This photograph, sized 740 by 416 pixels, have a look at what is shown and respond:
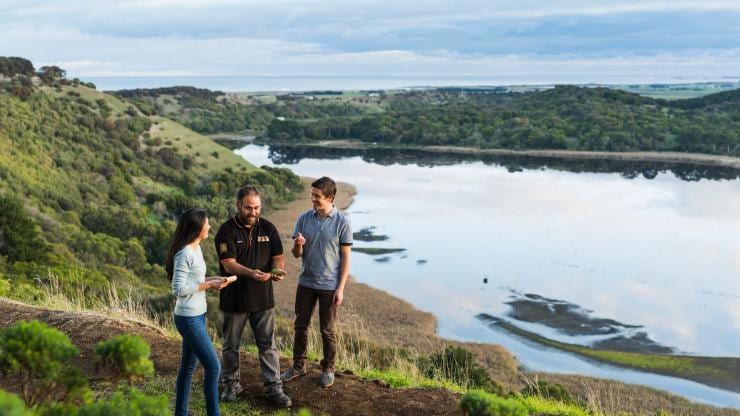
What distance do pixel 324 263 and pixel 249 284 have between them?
0.76 metres

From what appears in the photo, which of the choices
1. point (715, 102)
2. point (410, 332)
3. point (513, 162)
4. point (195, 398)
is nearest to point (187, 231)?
point (195, 398)

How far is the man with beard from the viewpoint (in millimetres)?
5586

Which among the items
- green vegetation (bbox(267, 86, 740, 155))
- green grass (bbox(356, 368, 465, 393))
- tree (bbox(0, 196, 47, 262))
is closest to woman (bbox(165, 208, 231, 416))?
green grass (bbox(356, 368, 465, 393))

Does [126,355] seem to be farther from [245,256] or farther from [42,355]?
[245,256]

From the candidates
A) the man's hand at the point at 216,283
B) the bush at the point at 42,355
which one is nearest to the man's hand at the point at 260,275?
the man's hand at the point at 216,283

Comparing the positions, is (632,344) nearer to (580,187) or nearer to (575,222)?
(575,222)

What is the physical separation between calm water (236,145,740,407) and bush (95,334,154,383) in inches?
726

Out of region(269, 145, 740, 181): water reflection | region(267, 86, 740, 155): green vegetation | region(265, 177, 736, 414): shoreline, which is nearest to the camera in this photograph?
region(265, 177, 736, 414): shoreline

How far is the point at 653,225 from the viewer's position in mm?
41875

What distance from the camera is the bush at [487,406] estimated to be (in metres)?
3.88

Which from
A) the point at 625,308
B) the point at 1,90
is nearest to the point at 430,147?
the point at 1,90

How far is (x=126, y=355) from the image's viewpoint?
11.9 ft

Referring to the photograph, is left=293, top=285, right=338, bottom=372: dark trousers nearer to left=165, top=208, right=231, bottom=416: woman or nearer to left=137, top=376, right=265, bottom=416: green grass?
left=137, top=376, right=265, bottom=416: green grass

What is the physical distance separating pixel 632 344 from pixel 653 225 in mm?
20549
